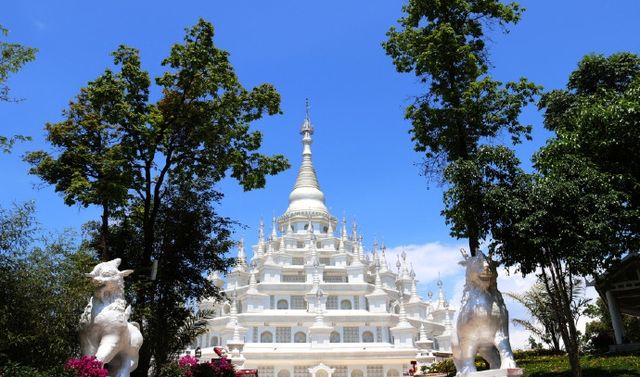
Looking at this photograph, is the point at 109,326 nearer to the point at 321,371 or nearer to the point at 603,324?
the point at 321,371

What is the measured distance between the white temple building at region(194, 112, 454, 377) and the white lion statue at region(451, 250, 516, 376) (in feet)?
73.0

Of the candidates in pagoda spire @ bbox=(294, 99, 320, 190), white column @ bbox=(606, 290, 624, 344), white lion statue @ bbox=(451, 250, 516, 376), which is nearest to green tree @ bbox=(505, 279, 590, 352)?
white column @ bbox=(606, 290, 624, 344)

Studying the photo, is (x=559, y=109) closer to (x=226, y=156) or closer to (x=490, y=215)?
(x=490, y=215)

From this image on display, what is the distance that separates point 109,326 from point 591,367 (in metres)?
15.5

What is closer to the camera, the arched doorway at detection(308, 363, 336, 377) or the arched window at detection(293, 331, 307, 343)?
the arched doorway at detection(308, 363, 336, 377)

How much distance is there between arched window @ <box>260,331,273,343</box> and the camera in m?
41.0

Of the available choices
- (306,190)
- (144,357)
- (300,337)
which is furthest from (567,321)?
(306,190)

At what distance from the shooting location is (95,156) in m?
16.1

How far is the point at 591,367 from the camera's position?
722 inches

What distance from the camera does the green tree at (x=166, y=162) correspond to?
52.7 feet

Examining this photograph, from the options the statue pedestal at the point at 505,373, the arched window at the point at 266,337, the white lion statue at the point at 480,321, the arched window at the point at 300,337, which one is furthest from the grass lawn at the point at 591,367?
the arched window at the point at 266,337

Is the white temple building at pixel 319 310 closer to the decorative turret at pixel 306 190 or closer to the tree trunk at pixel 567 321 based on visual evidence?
the decorative turret at pixel 306 190

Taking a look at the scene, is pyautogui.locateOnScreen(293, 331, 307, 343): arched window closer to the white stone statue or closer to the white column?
the white column

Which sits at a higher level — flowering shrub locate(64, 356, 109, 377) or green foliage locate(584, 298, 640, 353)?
green foliage locate(584, 298, 640, 353)
